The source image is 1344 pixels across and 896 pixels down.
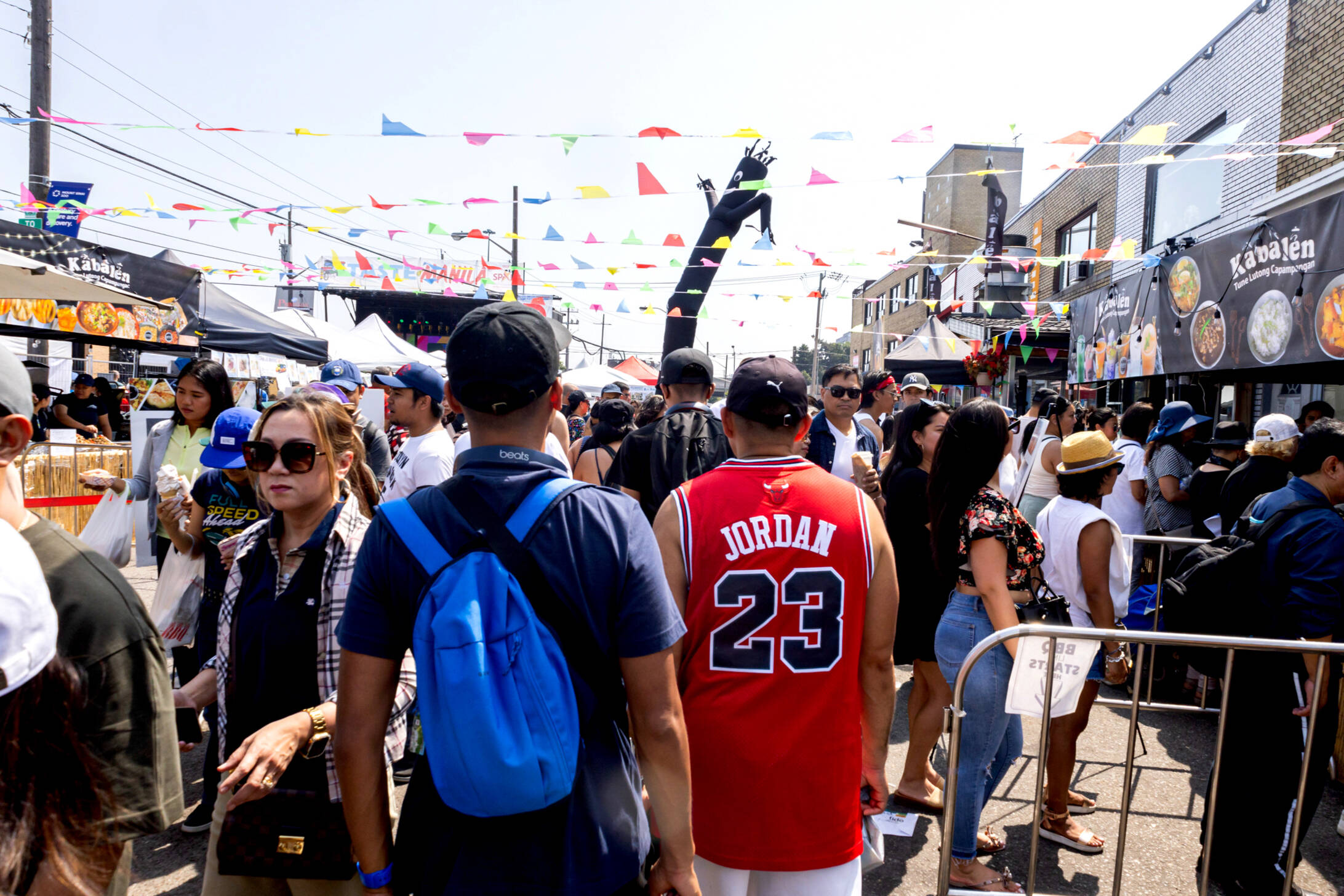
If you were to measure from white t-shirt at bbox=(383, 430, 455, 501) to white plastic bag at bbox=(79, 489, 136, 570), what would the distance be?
1.48 meters

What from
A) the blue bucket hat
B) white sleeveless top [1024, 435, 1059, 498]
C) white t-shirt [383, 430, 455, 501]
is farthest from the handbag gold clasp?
the blue bucket hat

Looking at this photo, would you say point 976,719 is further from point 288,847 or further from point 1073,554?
point 288,847

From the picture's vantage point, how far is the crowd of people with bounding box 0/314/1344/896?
4.65 ft

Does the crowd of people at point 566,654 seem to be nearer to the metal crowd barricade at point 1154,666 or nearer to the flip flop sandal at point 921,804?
the flip flop sandal at point 921,804

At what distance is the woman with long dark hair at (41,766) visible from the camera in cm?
109

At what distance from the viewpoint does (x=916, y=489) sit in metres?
3.96

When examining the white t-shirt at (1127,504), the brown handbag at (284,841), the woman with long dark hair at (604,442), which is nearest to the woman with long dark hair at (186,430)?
the woman with long dark hair at (604,442)

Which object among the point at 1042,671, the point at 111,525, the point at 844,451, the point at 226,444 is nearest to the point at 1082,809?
the point at 1042,671

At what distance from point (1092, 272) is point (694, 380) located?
580 inches

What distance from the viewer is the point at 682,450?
398 centimetres

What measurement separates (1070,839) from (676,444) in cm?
242

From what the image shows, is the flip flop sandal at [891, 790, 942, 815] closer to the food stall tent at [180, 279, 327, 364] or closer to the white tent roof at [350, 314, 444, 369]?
the food stall tent at [180, 279, 327, 364]

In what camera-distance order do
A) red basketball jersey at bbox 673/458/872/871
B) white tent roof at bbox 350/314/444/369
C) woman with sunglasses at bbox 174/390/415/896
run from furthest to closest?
white tent roof at bbox 350/314/444/369
red basketball jersey at bbox 673/458/872/871
woman with sunglasses at bbox 174/390/415/896

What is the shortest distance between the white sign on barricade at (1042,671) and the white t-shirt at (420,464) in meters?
2.79
